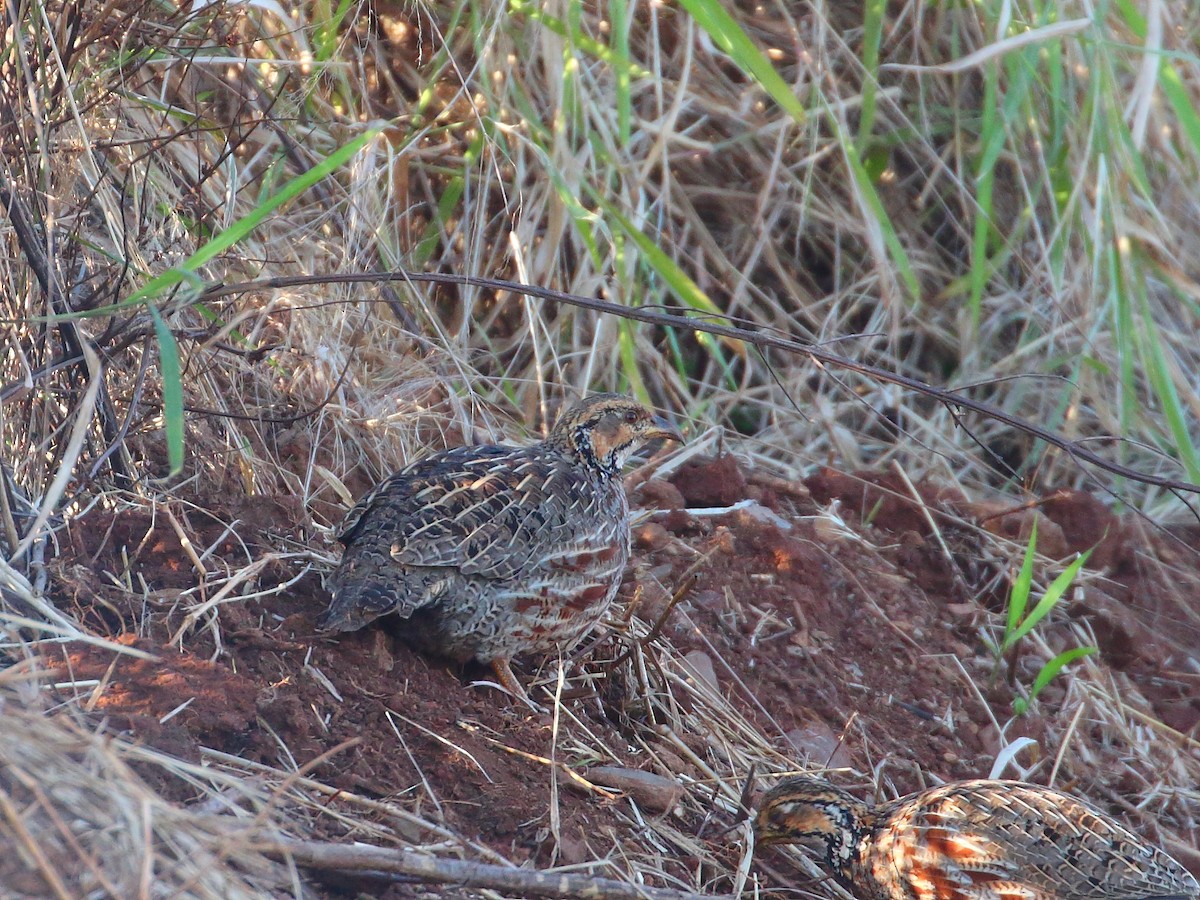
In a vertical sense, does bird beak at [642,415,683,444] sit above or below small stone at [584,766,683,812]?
above

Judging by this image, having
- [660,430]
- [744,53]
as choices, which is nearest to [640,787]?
[660,430]

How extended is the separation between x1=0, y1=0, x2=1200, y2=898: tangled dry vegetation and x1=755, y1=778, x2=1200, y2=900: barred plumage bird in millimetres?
182

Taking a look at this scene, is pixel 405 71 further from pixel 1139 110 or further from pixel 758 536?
pixel 1139 110

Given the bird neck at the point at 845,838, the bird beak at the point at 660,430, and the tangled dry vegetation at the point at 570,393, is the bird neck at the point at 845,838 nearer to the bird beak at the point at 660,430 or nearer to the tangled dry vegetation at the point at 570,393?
the tangled dry vegetation at the point at 570,393

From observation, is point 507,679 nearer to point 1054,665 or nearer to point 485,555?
point 485,555

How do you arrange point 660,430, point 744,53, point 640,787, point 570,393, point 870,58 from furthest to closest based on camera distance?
point 870,58, point 570,393, point 660,430, point 744,53, point 640,787

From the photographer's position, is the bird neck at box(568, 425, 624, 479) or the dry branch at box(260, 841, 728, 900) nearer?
the dry branch at box(260, 841, 728, 900)

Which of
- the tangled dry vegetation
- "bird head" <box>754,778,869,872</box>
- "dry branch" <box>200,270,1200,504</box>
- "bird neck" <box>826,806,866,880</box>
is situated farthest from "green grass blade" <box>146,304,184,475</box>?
"bird neck" <box>826,806,866,880</box>

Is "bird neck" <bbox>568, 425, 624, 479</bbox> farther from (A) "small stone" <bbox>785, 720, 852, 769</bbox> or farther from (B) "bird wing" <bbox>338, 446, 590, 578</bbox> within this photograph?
(A) "small stone" <bbox>785, 720, 852, 769</bbox>

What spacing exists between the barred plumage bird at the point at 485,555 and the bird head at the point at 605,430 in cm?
17

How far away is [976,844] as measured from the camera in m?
3.14

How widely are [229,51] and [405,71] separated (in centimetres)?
120

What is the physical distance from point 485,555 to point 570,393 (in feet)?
5.98

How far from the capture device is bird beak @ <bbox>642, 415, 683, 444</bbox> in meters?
4.16
